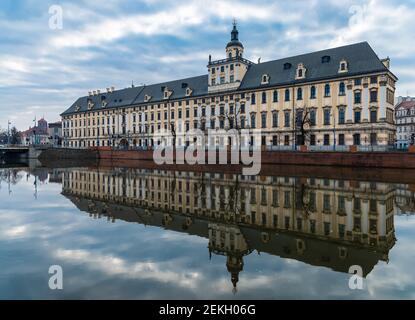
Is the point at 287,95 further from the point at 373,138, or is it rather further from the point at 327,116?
the point at 373,138

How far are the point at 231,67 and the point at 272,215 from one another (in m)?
52.7

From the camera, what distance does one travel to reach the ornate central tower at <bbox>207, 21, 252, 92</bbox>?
204 ft

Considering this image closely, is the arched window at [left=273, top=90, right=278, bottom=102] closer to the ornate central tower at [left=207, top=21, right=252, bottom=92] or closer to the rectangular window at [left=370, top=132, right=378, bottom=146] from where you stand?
the ornate central tower at [left=207, top=21, right=252, bottom=92]

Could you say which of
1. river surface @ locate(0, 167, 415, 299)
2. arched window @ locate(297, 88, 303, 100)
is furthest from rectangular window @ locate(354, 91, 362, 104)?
river surface @ locate(0, 167, 415, 299)

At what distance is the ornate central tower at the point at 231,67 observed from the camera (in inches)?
2453

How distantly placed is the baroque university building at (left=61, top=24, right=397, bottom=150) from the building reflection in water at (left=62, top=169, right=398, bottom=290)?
25.7 metres

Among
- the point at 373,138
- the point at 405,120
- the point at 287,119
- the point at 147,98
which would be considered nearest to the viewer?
the point at 373,138

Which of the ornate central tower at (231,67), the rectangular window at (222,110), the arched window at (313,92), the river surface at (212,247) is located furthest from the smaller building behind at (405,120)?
the river surface at (212,247)

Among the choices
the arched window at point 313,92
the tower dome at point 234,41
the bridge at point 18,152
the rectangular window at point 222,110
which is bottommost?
the bridge at point 18,152

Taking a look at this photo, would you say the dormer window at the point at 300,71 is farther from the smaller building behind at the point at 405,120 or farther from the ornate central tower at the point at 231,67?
the smaller building behind at the point at 405,120

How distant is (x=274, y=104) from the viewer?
56969 mm

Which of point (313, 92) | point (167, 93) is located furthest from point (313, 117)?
point (167, 93)

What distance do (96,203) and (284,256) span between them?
1312 cm

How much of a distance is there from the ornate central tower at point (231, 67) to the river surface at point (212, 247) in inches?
1832
